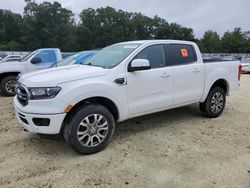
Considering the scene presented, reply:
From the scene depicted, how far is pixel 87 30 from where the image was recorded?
65.3 metres

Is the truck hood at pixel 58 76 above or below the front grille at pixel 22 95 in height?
above

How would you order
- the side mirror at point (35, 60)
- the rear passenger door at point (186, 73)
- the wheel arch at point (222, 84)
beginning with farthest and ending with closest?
the side mirror at point (35, 60), the wheel arch at point (222, 84), the rear passenger door at point (186, 73)

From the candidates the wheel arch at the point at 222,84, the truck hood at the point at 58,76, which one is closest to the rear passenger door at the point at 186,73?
the wheel arch at the point at 222,84

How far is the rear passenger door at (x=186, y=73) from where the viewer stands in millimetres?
4848

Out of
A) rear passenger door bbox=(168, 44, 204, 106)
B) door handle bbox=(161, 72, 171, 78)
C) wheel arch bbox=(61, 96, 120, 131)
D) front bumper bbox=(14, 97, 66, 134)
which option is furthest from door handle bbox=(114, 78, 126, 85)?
rear passenger door bbox=(168, 44, 204, 106)

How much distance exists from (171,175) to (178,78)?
2.09 metres

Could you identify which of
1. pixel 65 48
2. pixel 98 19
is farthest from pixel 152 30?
pixel 65 48

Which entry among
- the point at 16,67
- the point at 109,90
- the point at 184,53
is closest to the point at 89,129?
the point at 109,90

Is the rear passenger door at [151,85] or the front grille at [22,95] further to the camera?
the rear passenger door at [151,85]

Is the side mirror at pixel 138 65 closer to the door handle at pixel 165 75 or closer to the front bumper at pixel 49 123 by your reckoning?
the door handle at pixel 165 75

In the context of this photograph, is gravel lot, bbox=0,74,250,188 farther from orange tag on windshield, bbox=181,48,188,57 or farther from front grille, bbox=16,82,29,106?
orange tag on windshield, bbox=181,48,188,57

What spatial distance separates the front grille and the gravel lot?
843 mm

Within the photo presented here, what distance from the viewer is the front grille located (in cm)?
368

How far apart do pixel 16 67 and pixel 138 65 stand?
611cm
